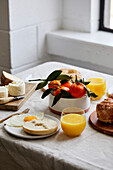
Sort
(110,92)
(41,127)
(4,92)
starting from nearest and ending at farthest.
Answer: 1. (41,127)
2. (4,92)
3. (110,92)

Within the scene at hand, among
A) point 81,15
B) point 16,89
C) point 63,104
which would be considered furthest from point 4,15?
point 63,104

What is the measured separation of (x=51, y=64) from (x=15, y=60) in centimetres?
58

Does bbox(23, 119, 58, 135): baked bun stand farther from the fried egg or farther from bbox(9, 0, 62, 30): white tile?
bbox(9, 0, 62, 30): white tile

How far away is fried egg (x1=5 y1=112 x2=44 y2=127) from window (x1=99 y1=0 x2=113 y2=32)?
1.78 metres

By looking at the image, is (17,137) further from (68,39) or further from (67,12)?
(67,12)

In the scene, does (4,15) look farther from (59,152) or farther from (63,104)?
(59,152)

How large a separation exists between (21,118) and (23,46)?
4.70ft

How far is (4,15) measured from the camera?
248 centimetres

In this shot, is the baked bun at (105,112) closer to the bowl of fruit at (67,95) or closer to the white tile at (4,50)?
the bowl of fruit at (67,95)

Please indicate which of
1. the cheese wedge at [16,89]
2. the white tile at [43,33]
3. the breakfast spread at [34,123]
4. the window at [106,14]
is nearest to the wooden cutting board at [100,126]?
the breakfast spread at [34,123]

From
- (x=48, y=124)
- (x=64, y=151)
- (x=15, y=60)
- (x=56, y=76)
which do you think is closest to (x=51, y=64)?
(x=15, y=60)

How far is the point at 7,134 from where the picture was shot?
126 centimetres

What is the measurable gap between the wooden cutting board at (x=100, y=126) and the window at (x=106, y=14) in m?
1.74

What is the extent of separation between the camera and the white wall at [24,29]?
251cm
